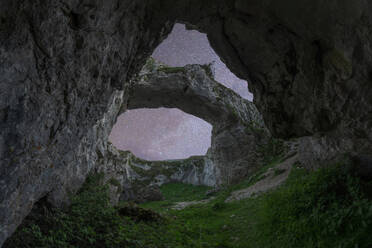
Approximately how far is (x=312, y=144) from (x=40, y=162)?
9.45m

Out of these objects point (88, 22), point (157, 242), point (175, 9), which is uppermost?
point (175, 9)

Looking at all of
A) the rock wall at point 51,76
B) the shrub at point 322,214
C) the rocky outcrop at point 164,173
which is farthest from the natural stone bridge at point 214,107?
the shrub at point 322,214

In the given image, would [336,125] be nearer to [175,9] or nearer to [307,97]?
[307,97]

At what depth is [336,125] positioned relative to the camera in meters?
5.07

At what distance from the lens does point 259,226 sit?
5.33 m

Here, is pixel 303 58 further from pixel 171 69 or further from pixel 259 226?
pixel 171 69

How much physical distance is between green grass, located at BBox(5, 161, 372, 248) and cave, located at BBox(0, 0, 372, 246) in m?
0.97

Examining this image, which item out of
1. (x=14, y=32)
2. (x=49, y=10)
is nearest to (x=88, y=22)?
(x=49, y=10)

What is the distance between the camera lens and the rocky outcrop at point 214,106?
703 inches

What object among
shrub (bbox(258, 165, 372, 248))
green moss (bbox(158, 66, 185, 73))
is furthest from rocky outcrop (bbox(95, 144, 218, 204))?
shrub (bbox(258, 165, 372, 248))

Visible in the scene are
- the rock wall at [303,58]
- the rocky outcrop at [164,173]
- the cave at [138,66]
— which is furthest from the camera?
the rocky outcrop at [164,173]

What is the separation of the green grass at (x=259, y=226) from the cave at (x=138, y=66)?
0.97 metres

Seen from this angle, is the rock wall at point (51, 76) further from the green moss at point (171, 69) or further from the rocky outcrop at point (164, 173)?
the rocky outcrop at point (164, 173)

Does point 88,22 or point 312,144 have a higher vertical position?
point 88,22
